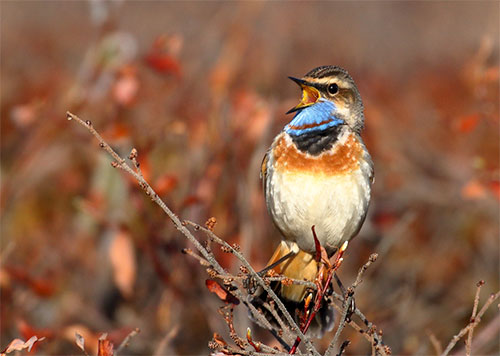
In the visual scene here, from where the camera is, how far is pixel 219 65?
698 cm

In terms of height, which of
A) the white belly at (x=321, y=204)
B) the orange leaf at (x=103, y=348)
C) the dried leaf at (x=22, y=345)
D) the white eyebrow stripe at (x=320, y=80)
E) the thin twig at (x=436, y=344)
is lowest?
the dried leaf at (x=22, y=345)

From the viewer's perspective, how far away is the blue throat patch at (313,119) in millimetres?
3818

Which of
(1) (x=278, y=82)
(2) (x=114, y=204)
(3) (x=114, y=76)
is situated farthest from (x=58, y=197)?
(1) (x=278, y=82)

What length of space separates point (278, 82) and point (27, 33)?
18.9 ft

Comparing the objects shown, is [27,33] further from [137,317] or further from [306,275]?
[306,275]

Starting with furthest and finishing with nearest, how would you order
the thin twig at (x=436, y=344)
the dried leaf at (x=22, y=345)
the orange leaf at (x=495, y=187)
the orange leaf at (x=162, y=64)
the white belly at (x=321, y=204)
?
1. the orange leaf at (x=162, y=64)
2. the orange leaf at (x=495, y=187)
3. the white belly at (x=321, y=204)
4. the thin twig at (x=436, y=344)
5. the dried leaf at (x=22, y=345)

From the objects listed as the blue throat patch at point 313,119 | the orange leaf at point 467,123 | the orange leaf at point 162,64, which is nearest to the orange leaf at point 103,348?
the blue throat patch at point 313,119

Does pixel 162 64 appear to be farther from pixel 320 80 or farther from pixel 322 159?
pixel 322 159

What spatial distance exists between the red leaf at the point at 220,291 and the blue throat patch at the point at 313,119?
112cm

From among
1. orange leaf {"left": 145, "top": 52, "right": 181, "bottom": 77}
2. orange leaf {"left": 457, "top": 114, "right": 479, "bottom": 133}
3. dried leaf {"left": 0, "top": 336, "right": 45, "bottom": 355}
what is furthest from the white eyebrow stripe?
dried leaf {"left": 0, "top": 336, "right": 45, "bottom": 355}

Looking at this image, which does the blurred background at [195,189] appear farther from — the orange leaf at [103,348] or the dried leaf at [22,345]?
the dried leaf at [22,345]

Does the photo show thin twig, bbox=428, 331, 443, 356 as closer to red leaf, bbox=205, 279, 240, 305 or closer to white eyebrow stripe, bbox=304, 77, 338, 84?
red leaf, bbox=205, 279, 240, 305

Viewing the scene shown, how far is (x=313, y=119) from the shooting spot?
382cm

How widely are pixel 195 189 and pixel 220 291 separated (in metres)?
2.63
